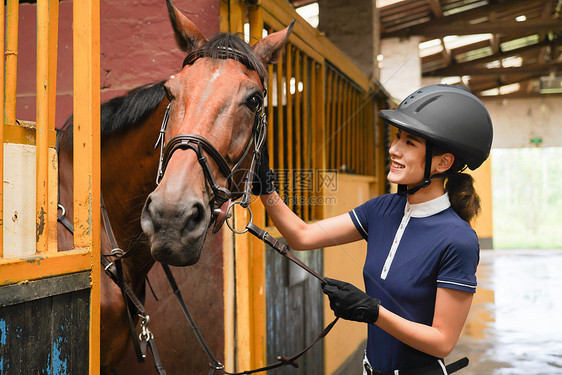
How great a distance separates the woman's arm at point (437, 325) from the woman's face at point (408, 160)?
31 centimetres

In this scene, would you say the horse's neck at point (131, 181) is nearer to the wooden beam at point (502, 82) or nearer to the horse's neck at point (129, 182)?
the horse's neck at point (129, 182)

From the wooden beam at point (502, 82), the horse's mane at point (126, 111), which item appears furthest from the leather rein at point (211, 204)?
the wooden beam at point (502, 82)

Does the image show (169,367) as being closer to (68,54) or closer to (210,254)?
(210,254)

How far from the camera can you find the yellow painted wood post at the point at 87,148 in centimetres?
115

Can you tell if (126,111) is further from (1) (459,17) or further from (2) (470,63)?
(2) (470,63)

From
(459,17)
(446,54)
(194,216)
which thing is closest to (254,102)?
(194,216)

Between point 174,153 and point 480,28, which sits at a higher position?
point 480,28

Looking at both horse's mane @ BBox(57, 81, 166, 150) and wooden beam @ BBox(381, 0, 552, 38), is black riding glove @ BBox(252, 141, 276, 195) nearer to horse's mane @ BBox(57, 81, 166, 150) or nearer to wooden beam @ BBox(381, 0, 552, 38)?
horse's mane @ BBox(57, 81, 166, 150)

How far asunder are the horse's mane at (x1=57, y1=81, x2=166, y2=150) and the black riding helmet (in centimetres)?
77

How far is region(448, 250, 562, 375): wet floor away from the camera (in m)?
4.31

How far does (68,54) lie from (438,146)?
81.5 inches

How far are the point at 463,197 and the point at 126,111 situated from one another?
1.14 m

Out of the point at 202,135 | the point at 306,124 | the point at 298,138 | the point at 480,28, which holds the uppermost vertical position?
the point at 480,28

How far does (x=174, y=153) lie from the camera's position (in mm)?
1263
